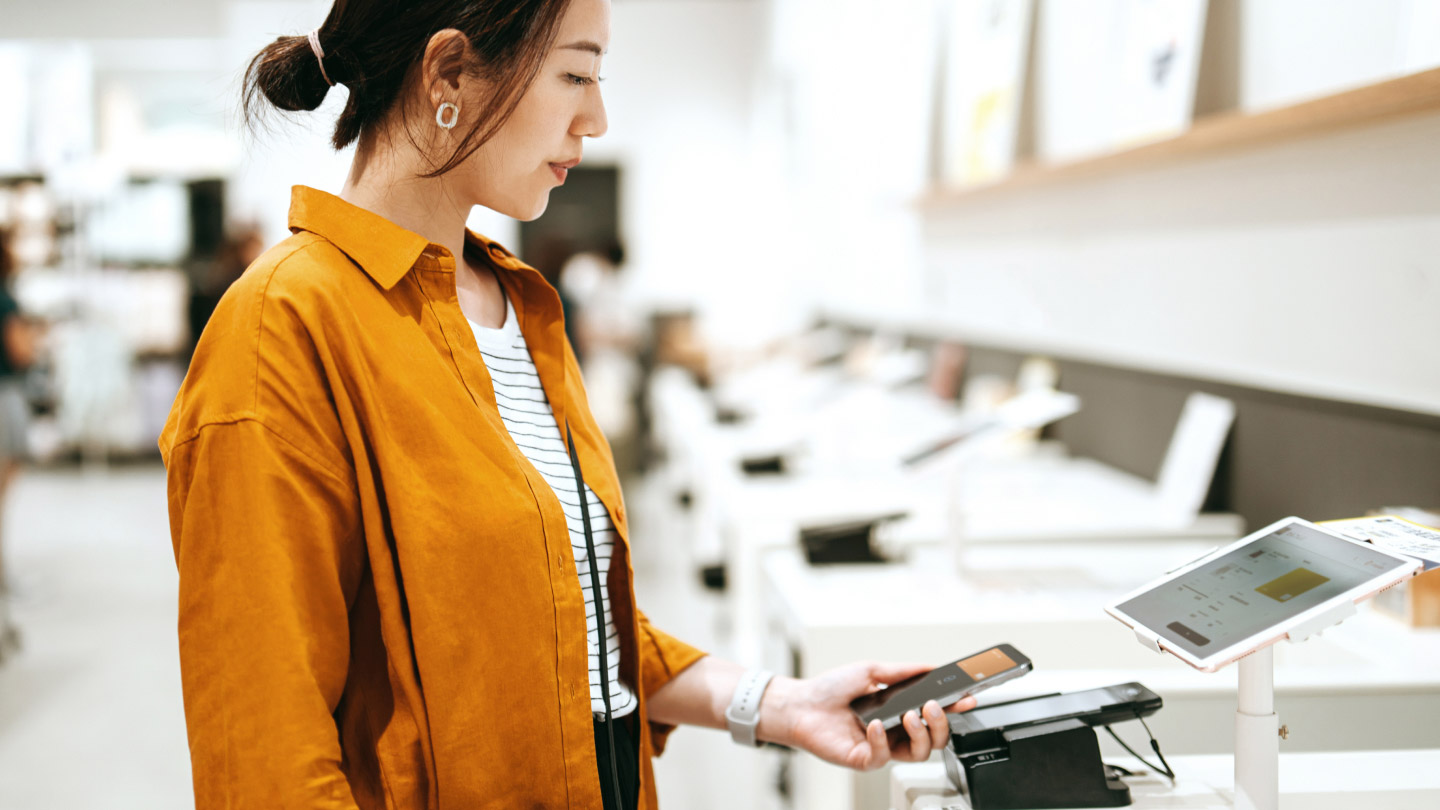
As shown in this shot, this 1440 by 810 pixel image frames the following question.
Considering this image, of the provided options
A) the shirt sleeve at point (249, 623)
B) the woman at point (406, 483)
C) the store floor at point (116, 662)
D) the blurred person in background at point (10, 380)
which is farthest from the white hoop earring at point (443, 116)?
the blurred person in background at point (10, 380)

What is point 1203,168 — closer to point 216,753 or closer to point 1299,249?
point 1299,249

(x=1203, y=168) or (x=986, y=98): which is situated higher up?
(x=986, y=98)

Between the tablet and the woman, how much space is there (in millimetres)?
247

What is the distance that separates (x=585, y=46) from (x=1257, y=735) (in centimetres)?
86

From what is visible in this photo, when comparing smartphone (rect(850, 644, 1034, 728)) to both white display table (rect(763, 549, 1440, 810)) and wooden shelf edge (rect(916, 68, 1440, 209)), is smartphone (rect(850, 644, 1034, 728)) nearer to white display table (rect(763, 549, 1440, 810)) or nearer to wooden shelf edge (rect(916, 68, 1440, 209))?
white display table (rect(763, 549, 1440, 810))

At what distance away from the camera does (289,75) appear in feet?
3.14

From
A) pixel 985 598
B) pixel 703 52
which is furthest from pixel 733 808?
pixel 703 52

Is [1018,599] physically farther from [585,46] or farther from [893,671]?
[585,46]

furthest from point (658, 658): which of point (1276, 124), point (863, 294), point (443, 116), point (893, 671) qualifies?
point (863, 294)

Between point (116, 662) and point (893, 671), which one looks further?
point (116, 662)

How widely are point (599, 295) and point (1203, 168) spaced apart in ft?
12.5

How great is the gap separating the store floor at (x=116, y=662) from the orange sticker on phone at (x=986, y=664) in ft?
4.72

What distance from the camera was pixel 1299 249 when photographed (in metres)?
1.84

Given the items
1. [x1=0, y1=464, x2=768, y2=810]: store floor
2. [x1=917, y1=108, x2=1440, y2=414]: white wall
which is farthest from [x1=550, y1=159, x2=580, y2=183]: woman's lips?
[x1=0, y1=464, x2=768, y2=810]: store floor
